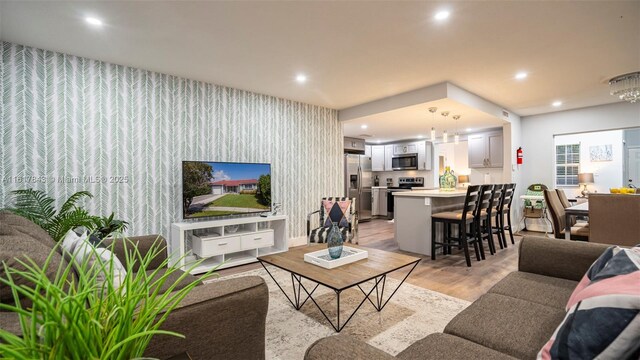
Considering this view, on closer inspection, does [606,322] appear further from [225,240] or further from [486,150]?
[486,150]

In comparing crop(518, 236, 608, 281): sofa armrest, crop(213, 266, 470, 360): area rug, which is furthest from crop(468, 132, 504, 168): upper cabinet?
crop(518, 236, 608, 281): sofa armrest

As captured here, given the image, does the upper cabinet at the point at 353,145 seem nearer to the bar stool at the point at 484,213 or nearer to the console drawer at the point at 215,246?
the bar stool at the point at 484,213

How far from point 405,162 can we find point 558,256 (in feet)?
21.5

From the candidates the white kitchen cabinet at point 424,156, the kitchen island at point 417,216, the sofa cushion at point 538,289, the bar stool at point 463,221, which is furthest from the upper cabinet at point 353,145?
the sofa cushion at point 538,289

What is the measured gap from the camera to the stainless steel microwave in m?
8.07

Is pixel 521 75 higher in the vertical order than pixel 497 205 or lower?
higher

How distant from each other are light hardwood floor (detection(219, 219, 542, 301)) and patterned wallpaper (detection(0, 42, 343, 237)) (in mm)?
1445

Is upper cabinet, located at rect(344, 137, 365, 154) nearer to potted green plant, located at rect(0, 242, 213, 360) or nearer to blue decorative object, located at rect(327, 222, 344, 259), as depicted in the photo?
blue decorative object, located at rect(327, 222, 344, 259)

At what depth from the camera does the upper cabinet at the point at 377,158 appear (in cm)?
890

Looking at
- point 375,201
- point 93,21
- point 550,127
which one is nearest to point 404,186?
point 375,201

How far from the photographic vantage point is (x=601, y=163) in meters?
6.54

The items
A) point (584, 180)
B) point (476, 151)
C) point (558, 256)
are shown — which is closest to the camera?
point (558, 256)

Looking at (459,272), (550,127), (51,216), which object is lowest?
(459,272)

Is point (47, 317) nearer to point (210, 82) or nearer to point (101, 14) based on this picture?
point (101, 14)
